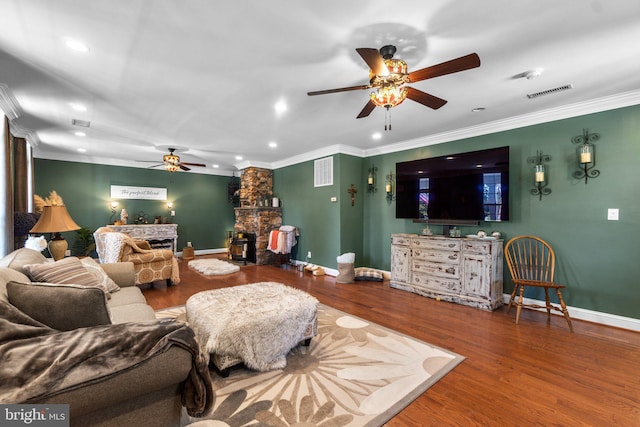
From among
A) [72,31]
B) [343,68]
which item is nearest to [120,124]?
[72,31]

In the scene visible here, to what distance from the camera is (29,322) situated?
1281 millimetres

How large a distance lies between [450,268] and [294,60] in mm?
3358

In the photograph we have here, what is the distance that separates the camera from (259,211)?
7020 millimetres

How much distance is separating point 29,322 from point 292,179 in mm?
5837

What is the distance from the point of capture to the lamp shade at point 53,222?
3.06m

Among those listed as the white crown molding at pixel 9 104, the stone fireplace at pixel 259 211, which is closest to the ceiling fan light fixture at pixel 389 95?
the white crown molding at pixel 9 104

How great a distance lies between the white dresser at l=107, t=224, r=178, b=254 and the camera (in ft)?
22.9

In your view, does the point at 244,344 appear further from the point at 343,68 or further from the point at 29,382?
the point at 343,68

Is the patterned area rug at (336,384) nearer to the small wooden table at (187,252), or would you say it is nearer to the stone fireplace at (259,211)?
the stone fireplace at (259,211)

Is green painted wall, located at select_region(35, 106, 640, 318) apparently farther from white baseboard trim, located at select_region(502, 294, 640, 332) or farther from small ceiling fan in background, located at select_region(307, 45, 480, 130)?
small ceiling fan in background, located at select_region(307, 45, 480, 130)

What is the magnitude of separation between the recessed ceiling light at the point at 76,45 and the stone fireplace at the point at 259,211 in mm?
4804

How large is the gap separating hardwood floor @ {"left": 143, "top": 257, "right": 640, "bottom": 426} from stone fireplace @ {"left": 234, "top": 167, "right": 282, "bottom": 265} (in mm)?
3010

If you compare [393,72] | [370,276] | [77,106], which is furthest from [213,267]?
[393,72]

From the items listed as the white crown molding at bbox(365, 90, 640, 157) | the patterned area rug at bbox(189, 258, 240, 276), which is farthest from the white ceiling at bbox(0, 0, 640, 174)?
the patterned area rug at bbox(189, 258, 240, 276)
